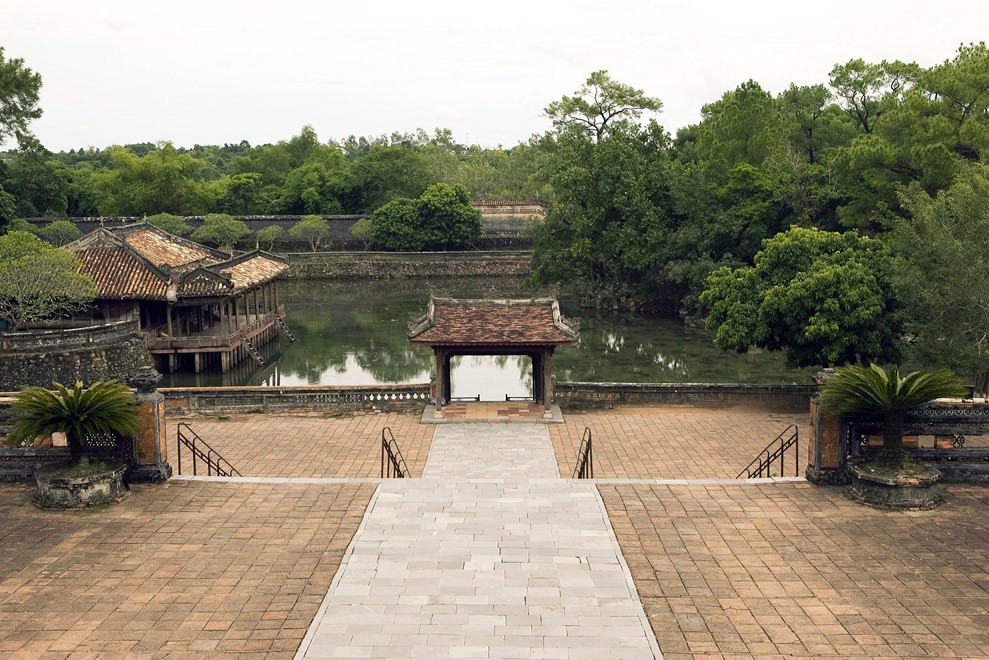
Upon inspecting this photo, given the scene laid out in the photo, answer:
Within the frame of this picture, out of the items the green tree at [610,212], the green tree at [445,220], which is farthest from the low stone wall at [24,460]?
the green tree at [445,220]

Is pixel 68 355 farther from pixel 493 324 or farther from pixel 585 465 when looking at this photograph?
pixel 585 465

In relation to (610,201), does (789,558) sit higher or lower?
lower

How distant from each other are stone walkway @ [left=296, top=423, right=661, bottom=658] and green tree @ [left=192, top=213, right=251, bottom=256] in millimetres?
59671

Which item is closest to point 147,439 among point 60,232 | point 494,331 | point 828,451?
point 494,331

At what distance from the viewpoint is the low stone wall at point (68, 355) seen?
31.9 meters

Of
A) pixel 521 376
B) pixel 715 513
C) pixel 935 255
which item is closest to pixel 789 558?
pixel 715 513

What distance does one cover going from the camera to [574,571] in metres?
11.9

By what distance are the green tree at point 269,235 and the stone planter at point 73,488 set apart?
60479 mm

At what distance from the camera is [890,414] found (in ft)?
48.2

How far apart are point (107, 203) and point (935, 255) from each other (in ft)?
230

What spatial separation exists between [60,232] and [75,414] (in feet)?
196

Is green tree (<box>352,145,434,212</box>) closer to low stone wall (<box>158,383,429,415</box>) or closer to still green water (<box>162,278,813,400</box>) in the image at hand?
still green water (<box>162,278,813,400</box>)

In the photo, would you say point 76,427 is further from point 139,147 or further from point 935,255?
point 139,147

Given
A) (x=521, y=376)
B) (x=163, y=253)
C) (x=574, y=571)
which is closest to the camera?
(x=574, y=571)
